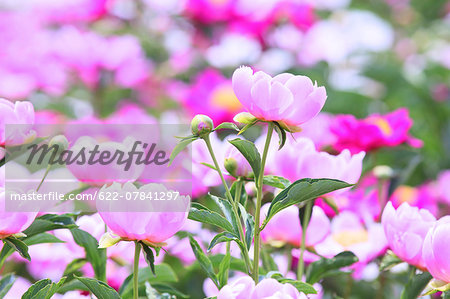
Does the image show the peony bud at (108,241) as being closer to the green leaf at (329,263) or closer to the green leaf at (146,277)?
the green leaf at (146,277)

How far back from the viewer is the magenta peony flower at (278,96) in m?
0.59

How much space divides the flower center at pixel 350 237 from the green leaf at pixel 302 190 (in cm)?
35

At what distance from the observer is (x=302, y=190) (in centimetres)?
58

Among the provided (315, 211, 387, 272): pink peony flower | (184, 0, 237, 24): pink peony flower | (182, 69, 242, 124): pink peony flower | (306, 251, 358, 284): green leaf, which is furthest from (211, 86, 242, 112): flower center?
(306, 251, 358, 284): green leaf

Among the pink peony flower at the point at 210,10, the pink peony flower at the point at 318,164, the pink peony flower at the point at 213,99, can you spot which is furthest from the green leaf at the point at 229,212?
the pink peony flower at the point at 210,10

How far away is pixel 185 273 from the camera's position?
3.55 ft

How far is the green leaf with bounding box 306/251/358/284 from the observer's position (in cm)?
73

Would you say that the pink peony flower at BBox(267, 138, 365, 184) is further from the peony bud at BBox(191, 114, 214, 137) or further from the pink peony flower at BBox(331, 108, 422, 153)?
the pink peony flower at BBox(331, 108, 422, 153)

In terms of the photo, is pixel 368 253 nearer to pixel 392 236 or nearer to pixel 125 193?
pixel 392 236

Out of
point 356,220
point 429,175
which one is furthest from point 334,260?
point 429,175

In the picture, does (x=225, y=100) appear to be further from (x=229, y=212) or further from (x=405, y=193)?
(x=229, y=212)

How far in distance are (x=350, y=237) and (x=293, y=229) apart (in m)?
0.15

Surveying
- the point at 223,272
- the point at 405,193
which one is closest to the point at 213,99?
the point at 405,193

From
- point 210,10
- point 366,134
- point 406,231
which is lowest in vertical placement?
point 210,10
